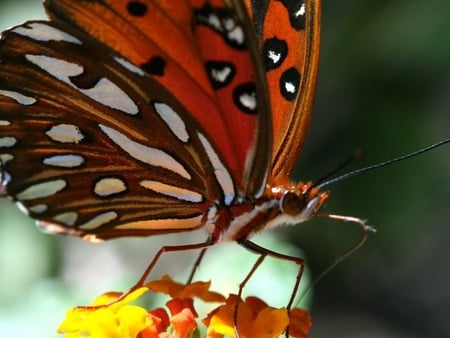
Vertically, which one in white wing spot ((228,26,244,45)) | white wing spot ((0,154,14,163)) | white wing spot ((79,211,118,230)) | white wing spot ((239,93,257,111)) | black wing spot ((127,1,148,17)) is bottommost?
white wing spot ((79,211,118,230))

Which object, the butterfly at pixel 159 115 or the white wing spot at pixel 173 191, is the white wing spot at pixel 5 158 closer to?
the butterfly at pixel 159 115

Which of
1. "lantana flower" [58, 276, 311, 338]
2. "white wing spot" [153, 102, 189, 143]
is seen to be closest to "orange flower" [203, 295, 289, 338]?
"lantana flower" [58, 276, 311, 338]

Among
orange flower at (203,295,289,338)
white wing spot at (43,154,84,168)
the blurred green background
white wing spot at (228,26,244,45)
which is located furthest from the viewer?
the blurred green background

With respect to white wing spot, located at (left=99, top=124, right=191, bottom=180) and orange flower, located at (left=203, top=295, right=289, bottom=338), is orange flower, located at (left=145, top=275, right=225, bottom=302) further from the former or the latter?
white wing spot, located at (left=99, top=124, right=191, bottom=180)

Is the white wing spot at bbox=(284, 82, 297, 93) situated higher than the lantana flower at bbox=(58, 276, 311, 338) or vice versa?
the white wing spot at bbox=(284, 82, 297, 93)

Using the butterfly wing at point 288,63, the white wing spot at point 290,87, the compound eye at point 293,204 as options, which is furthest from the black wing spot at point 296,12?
the compound eye at point 293,204

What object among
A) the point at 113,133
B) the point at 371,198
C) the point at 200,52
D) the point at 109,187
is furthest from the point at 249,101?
the point at 371,198

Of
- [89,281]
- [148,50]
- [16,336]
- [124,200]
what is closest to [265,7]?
[148,50]
